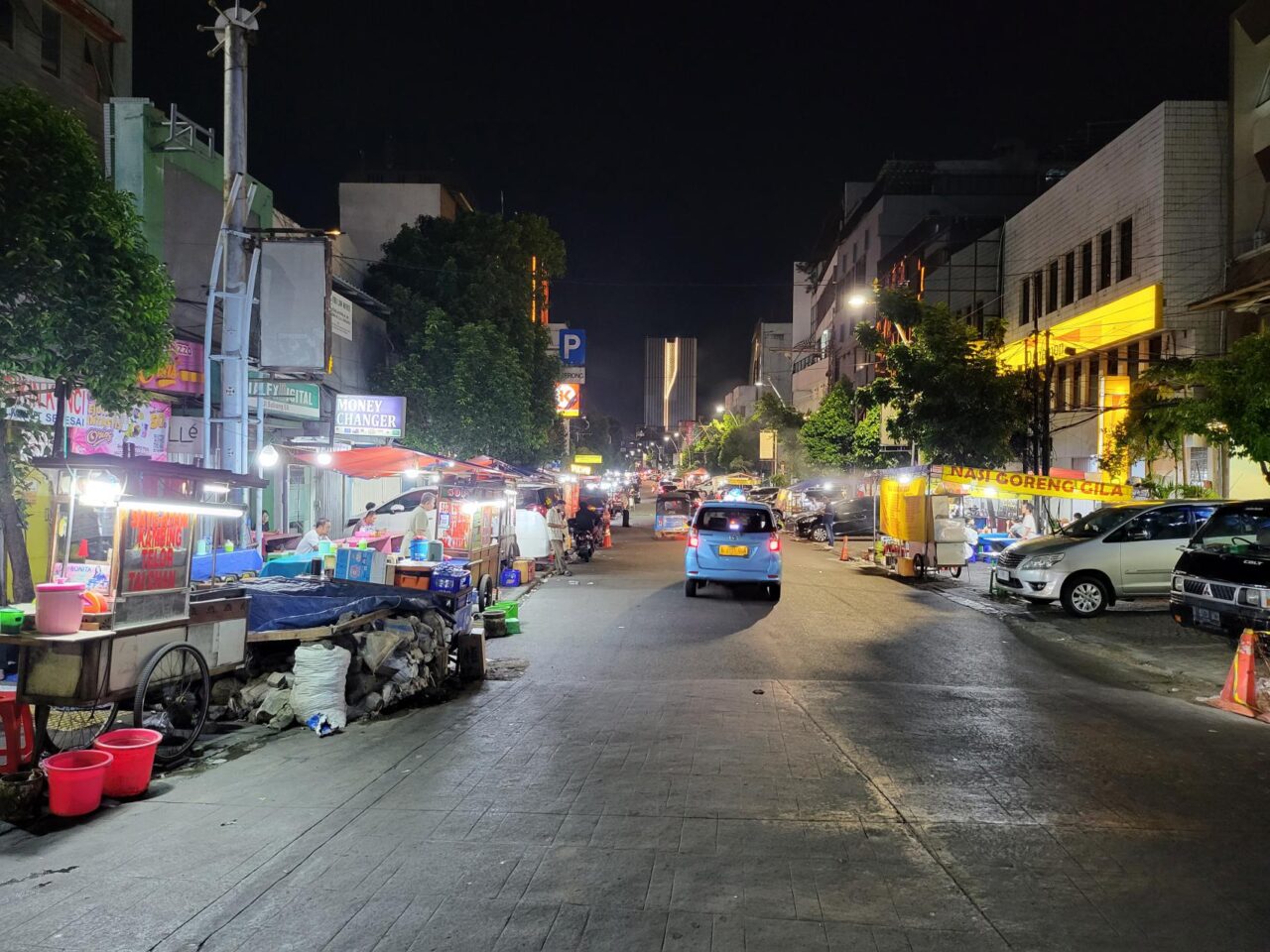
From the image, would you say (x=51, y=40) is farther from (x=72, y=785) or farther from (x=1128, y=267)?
(x=1128, y=267)

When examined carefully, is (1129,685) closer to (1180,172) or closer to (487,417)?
(1180,172)

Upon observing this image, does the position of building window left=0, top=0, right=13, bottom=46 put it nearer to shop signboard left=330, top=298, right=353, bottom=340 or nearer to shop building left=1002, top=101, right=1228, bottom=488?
shop signboard left=330, top=298, right=353, bottom=340

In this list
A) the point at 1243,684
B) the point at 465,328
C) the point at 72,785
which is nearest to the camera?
the point at 72,785

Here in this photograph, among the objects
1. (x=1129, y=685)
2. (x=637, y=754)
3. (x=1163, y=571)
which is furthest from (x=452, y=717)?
(x=1163, y=571)

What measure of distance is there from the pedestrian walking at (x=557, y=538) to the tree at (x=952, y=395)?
33.6 feet

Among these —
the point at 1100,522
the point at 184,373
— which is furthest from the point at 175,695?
the point at 1100,522

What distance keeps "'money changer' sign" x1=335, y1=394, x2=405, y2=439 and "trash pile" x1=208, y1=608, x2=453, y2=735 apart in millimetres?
13176

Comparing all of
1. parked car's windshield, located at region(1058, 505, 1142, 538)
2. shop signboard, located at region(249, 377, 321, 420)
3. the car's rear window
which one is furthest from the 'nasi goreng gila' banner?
shop signboard, located at region(249, 377, 321, 420)

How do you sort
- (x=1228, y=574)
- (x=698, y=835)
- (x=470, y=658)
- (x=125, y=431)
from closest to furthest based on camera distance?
(x=698, y=835) → (x=470, y=658) → (x=1228, y=574) → (x=125, y=431)

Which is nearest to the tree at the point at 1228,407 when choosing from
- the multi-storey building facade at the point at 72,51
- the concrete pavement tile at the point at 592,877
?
the concrete pavement tile at the point at 592,877

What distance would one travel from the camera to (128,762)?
584 cm

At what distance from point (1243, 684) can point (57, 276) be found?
1156 cm

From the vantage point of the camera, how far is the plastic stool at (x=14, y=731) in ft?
19.3

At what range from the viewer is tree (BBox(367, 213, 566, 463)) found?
2834 cm
